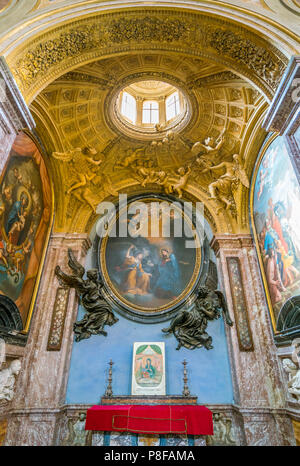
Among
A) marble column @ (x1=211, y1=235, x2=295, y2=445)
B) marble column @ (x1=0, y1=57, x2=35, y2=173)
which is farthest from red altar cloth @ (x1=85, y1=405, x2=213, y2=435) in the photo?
marble column @ (x1=0, y1=57, x2=35, y2=173)

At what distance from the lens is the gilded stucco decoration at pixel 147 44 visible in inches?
228

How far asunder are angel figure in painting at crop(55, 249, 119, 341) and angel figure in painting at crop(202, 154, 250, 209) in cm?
566

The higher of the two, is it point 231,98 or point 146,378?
point 231,98

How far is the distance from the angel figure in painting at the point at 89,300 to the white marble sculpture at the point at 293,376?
537 cm

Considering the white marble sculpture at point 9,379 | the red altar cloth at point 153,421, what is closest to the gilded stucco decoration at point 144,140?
A: the white marble sculpture at point 9,379

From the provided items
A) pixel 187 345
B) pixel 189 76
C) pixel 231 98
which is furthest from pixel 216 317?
pixel 189 76

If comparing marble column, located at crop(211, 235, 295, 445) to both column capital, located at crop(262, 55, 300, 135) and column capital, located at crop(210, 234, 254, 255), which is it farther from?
column capital, located at crop(262, 55, 300, 135)

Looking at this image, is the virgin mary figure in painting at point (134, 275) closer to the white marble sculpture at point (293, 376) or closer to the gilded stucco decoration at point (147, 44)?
the white marble sculpture at point (293, 376)

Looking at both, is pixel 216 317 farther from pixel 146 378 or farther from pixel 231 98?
pixel 231 98

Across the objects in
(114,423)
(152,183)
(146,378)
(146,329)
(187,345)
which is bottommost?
(114,423)

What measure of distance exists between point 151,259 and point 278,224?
490 centimetres

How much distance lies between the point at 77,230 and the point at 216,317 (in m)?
6.25

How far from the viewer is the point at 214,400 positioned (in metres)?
7.54

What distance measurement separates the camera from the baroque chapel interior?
19.7 feet
